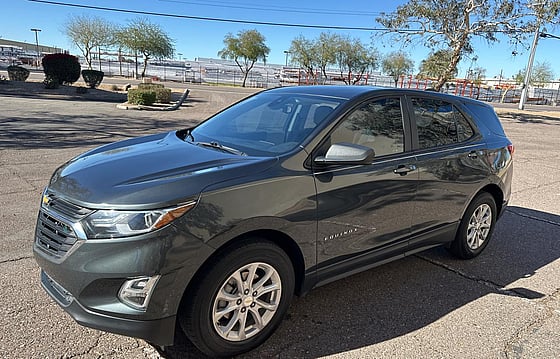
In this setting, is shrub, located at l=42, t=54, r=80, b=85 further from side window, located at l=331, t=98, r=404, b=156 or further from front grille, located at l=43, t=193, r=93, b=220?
side window, located at l=331, t=98, r=404, b=156

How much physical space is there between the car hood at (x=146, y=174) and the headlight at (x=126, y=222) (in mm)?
38

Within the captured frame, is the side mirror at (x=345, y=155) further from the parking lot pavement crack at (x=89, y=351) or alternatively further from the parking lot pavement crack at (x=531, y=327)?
the parking lot pavement crack at (x=89, y=351)

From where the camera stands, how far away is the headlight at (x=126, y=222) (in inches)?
85.1

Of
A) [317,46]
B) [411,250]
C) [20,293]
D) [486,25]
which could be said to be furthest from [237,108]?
[317,46]

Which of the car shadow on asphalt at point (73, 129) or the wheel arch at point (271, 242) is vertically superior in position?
the wheel arch at point (271, 242)

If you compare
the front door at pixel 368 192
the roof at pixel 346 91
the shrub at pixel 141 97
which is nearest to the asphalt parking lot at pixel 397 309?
the front door at pixel 368 192

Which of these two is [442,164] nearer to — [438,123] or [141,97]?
[438,123]

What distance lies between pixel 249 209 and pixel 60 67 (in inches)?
1014

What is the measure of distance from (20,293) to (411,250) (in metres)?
3.21

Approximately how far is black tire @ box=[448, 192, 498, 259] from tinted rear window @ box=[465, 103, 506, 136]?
759 millimetres

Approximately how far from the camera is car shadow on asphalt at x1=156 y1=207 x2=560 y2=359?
2.79m

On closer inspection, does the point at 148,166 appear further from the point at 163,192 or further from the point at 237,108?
the point at 237,108

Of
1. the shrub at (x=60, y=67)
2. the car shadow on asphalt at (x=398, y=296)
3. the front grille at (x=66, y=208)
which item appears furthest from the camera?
the shrub at (x=60, y=67)

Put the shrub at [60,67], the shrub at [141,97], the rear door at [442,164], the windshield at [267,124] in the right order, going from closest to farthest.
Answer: the windshield at [267,124] < the rear door at [442,164] < the shrub at [141,97] < the shrub at [60,67]
